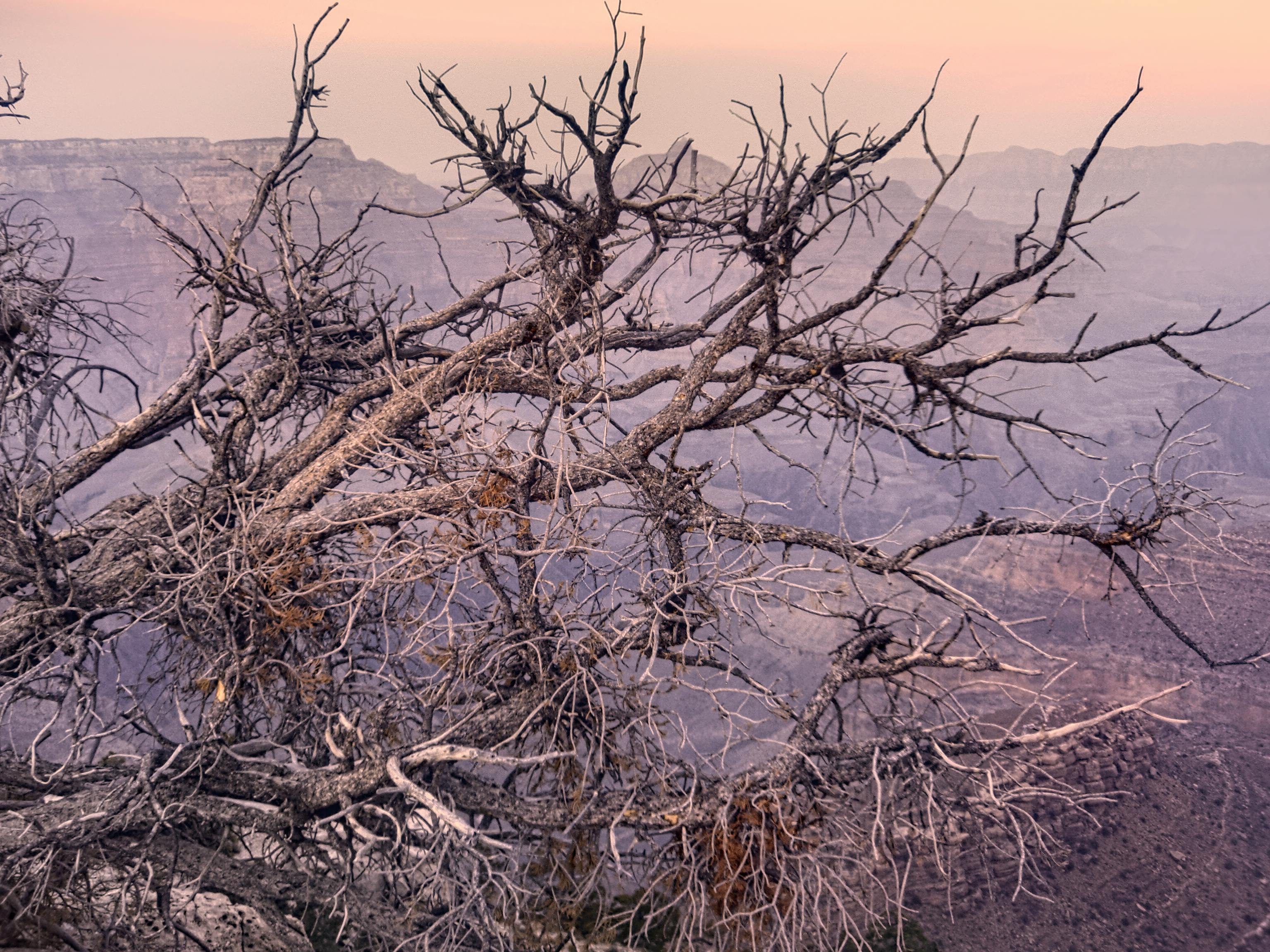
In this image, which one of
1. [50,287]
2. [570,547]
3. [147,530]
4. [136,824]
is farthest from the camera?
[50,287]

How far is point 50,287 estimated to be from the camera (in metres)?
4.92

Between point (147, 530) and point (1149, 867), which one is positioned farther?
point (1149, 867)

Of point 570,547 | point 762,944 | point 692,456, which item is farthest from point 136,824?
point 692,456

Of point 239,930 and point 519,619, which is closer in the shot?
point 519,619

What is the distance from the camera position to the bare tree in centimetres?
299

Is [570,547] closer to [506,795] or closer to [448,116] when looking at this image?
[506,795]

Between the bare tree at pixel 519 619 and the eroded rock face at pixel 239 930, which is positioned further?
the eroded rock face at pixel 239 930

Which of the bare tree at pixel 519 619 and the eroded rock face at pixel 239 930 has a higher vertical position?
the bare tree at pixel 519 619

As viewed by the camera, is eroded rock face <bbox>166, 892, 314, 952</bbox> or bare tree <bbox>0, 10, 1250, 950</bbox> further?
eroded rock face <bbox>166, 892, 314, 952</bbox>

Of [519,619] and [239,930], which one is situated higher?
[519,619]

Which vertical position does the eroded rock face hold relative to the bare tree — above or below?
below

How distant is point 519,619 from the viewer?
355 centimetres

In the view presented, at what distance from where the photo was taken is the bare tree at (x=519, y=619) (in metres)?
2.99

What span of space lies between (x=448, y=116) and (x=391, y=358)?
6.04 feet
